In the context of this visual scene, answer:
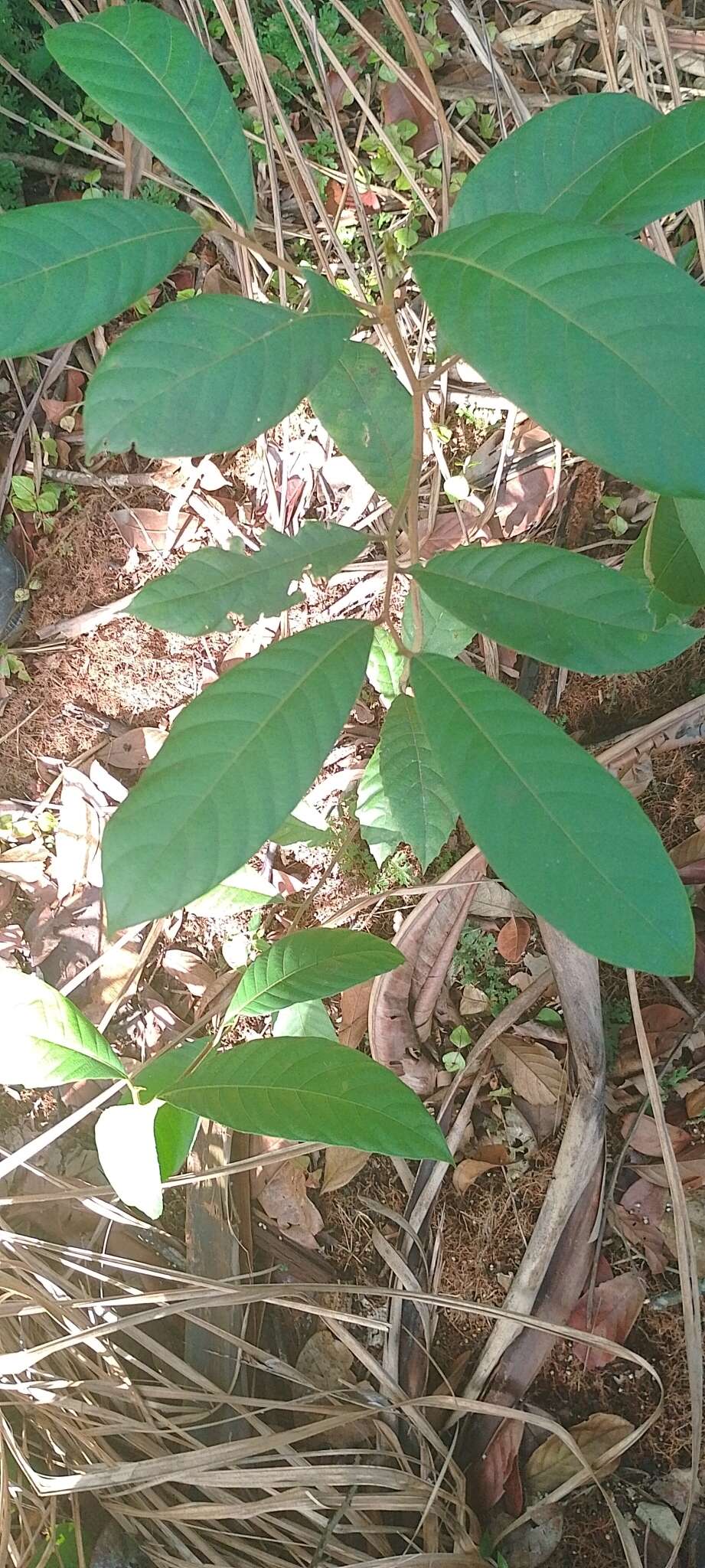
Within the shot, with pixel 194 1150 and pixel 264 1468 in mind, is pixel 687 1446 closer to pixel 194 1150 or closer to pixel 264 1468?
pixel 264 1468

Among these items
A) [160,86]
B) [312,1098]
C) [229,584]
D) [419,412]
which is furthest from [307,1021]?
[160,86]

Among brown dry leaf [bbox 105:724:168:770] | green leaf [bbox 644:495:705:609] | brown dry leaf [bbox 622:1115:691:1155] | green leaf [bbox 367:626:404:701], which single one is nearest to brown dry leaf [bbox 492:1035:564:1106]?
brown dry leaf [bbox 622:1115:691:1155]

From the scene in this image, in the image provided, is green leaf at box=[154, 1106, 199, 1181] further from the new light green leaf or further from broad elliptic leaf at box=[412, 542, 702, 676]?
broad elliptic leaf at box=[412, 542, 702, 676]

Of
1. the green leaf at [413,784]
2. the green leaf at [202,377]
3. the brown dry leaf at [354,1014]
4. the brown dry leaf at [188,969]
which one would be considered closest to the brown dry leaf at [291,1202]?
the brown dry leaf at [354,1014]

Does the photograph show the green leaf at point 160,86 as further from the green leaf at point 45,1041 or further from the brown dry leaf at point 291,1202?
the brown dry leaf at point 291,1202

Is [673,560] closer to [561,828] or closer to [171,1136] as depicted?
[561,828]

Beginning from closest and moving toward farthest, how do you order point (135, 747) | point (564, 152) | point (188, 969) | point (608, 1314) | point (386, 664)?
point (564, 152)
point (386, 664)
point (608, 1314)
point (188, 969)
point (135, 747)

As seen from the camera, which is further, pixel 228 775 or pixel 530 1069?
pixel 530 1069
